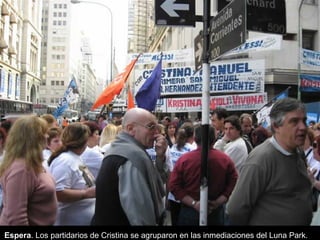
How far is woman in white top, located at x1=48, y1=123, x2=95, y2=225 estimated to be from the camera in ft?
13.3

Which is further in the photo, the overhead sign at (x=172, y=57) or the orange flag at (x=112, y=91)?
the overhead sign at (x=172, y=57)

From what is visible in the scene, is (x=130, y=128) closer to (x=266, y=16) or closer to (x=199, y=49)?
(x=199, y=49)

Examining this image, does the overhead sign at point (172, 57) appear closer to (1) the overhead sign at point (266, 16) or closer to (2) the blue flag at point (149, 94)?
(2) the blue flag at point (149, 94)

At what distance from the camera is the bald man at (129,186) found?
117 inches

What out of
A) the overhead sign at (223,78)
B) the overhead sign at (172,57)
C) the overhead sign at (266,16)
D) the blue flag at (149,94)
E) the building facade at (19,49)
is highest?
the building facade at (19,49)

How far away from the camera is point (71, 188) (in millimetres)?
4129

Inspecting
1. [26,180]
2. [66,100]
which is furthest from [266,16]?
[66,100]

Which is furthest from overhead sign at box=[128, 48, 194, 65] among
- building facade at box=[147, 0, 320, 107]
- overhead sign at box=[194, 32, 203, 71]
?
overhead sign at box=[194, 32, 203, 71]

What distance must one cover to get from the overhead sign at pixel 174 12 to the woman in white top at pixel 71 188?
5.52 ft

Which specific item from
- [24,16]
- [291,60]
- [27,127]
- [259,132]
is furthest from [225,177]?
[24,16]

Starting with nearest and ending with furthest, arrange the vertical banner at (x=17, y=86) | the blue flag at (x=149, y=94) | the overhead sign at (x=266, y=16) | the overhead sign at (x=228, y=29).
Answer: the overhead sign at (x=228, y=29)
the overhead sign at (x=266, y=16)
the blue flag at (x=149, y=94)
the vertical banner at (x=17, y=86)

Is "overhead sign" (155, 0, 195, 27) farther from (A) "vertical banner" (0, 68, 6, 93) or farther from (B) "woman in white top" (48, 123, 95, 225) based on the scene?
(A) "vertical banner" (0, 68, 6, 93)

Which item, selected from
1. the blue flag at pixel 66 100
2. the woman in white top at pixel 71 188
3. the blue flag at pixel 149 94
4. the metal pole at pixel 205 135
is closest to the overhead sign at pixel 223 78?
the blue flag at pixel 66 100

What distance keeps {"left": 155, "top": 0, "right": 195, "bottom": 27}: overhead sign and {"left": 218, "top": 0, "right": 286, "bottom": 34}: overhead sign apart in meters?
0.87
